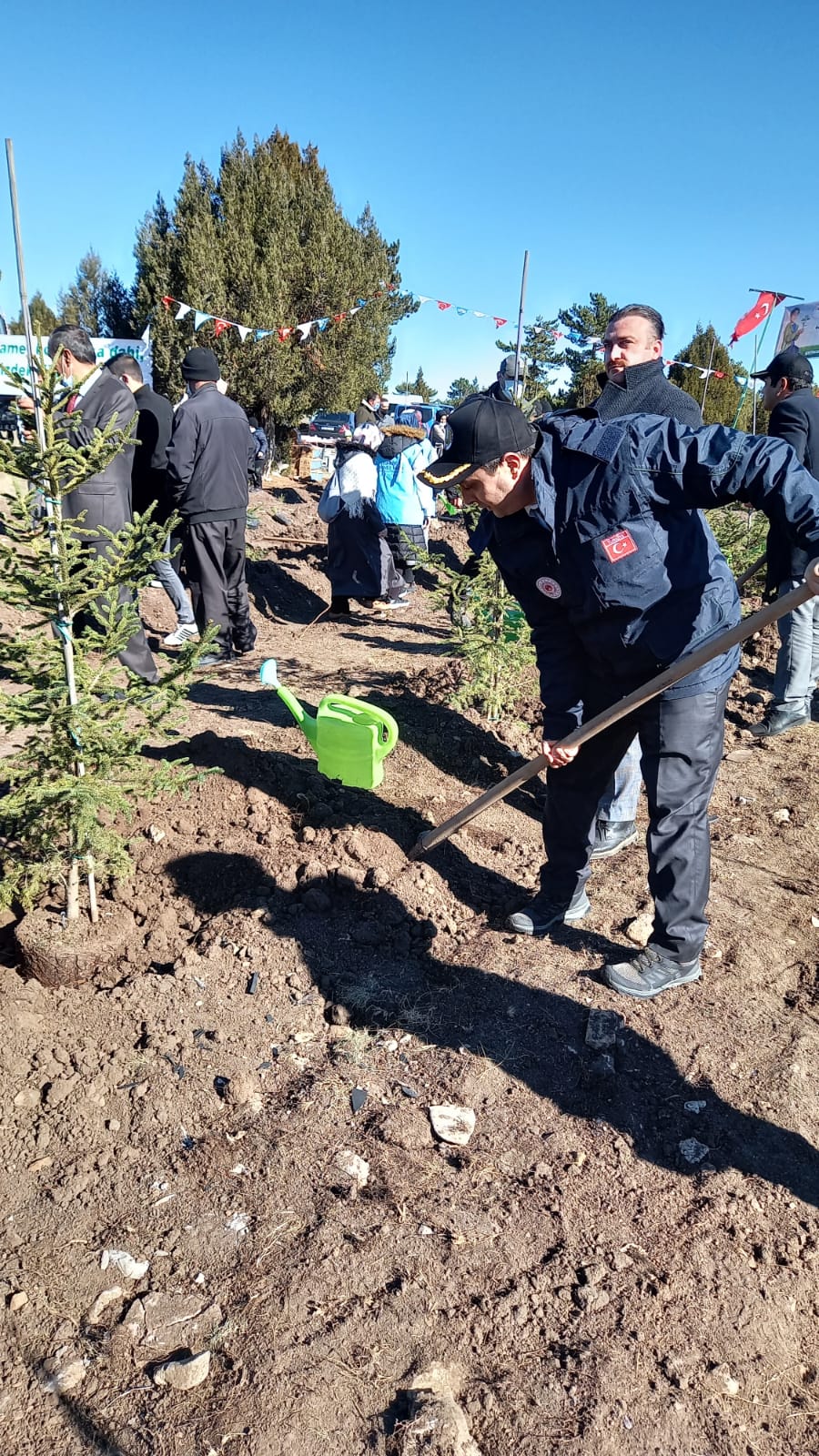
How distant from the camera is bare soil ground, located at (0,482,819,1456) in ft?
6.22

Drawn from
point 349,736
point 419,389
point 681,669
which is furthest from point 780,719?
point 419,389

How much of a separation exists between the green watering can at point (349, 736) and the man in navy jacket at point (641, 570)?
944 mm

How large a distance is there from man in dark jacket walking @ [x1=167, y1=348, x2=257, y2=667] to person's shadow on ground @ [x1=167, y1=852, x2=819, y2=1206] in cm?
268

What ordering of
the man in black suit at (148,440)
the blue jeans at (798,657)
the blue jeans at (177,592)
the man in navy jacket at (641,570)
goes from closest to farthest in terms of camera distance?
the man in navy jacket at (641,570)
the blue jeans at (798,657)
the man in black suit at (148,440)
the blue jeans at (177,592)

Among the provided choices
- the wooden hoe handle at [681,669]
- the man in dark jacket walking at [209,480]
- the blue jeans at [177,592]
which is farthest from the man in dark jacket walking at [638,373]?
the blue jeans at [177,592]

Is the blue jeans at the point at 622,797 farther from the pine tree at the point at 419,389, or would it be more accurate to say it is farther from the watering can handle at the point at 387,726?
the pine tree at the point at 419,389

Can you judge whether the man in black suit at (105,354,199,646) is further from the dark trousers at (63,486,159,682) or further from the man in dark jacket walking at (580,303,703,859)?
the man in dark jacket walking at (580,303,703,859)

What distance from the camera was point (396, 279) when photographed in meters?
29.9

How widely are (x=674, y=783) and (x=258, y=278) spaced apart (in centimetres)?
2188

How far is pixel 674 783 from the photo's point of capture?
288cm

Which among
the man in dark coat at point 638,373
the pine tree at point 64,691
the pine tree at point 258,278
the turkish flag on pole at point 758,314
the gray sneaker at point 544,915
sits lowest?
the gray sneaker at point 544,915

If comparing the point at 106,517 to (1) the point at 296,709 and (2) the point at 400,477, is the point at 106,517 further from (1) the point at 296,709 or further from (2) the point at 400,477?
(2) the point at 400,477

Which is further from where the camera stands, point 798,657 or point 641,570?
point 798,657

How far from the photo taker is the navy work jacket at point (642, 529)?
2408 millimetres
